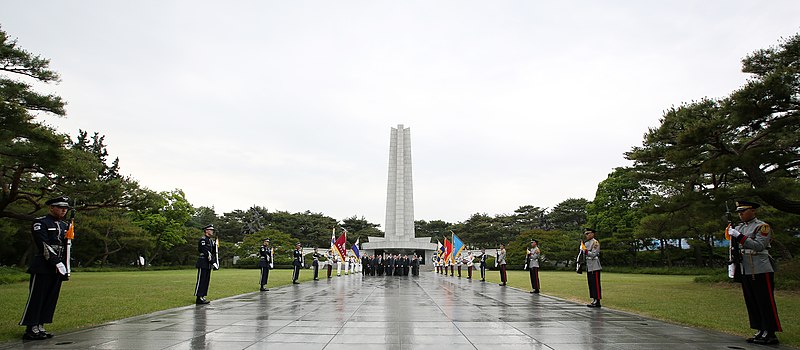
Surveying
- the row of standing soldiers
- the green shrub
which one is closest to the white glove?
the green shrub

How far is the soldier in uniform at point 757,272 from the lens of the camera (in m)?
6.07

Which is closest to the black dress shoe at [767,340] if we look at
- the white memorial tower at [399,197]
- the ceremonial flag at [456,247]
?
the ceremonial flag at [456,247]

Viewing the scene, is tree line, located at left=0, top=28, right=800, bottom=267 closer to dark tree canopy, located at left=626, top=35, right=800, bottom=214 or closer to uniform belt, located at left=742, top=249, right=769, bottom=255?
dark tree canopy, located at left=626, top=35, right=800, bottom=214

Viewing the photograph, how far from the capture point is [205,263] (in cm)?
1077

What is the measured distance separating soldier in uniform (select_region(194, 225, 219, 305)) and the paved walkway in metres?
0.85

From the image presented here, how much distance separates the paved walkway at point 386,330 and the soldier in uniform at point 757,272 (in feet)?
1.24

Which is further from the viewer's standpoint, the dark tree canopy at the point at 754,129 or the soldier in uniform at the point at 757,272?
the dark tree canopy at the point at 754,129

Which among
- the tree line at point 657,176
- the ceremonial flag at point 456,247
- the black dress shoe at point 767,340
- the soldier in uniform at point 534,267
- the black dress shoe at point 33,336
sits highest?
the tree line at point 657,176

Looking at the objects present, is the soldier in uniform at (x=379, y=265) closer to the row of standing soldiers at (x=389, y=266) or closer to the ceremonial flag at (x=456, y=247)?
the row of standing soldiers at (x=389, y=266)

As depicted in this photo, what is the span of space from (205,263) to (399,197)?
4040cm

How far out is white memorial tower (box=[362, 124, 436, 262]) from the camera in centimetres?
5075

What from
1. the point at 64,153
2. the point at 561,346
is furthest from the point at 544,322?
the point at 64,153

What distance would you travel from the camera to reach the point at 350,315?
8312mm

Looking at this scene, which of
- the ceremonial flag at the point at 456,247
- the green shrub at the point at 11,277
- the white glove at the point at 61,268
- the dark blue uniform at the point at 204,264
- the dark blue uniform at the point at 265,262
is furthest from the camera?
the ceremonial flag at the point at 456,247
